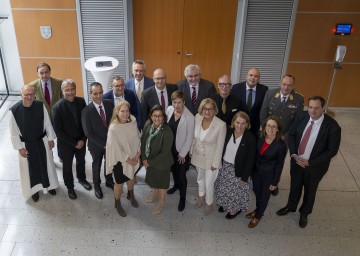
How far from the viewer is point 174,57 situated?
23.8 ft

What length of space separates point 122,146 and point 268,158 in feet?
5.48

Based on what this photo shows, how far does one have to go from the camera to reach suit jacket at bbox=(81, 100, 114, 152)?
4.39 metres

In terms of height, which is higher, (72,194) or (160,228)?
(72,194)

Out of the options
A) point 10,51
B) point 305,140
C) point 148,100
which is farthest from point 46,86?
point 305,140

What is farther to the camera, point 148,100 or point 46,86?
point 46,86

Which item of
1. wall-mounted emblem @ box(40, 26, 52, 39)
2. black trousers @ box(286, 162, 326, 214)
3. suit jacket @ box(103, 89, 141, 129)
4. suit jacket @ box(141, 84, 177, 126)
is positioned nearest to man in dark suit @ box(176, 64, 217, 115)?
suit jacket @ box(141, 84, 177, 126)

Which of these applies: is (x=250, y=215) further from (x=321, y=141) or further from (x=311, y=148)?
(x=321, y=141)

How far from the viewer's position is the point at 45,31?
6.83 meters

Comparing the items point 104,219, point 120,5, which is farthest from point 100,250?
point 120,5

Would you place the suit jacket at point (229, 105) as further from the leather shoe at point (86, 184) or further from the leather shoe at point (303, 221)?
the leather shoe at point (86, 184)

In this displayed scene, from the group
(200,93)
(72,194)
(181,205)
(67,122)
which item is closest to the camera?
(67,122)

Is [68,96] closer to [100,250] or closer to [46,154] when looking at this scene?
[46,154]

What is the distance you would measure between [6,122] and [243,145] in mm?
4865

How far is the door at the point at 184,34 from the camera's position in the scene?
6844mm
